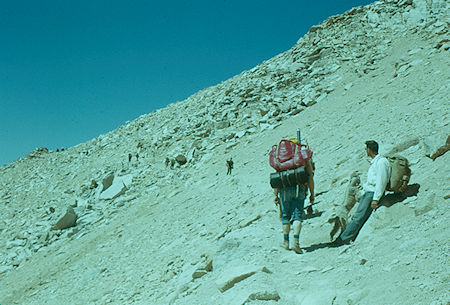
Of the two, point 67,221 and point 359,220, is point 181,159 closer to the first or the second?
point 67,221

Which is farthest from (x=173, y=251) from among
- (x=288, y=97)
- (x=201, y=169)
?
→ (x=288, y=97)

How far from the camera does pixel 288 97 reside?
68.4 feet

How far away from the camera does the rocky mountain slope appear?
13.5 feet

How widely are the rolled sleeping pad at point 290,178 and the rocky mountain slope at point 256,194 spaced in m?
1.00

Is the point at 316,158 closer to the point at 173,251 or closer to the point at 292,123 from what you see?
the point at 173,251

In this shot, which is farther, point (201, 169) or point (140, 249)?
point (201, 169)

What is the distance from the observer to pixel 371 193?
16.2 ft

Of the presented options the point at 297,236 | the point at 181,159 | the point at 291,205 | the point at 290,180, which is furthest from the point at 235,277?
the point at 181,159

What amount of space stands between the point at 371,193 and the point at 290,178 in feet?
3.78

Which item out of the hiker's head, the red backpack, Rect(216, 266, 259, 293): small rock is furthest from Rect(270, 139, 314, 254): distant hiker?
Rect(216, 266, 259, 293): small rock

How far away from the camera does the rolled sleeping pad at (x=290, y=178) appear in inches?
211

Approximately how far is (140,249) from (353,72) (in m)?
15.6

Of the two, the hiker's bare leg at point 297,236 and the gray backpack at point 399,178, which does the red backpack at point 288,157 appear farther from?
the gray backpack at point 399,178

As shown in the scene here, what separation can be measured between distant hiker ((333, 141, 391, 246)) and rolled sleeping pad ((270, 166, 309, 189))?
89 cm
